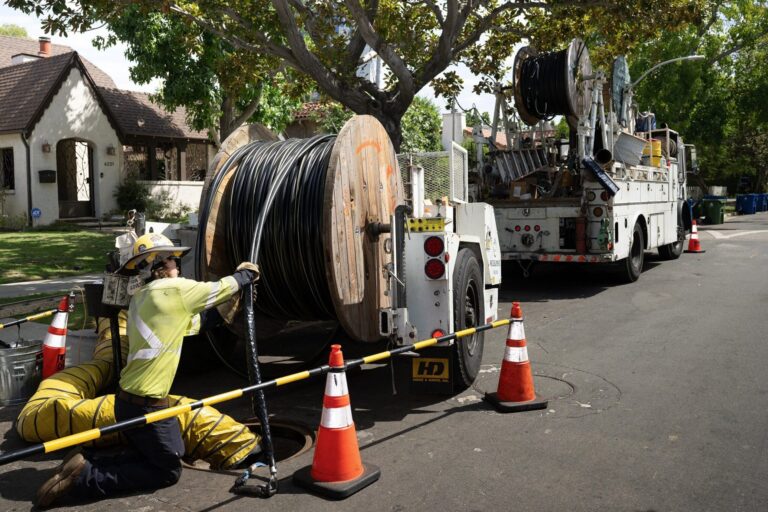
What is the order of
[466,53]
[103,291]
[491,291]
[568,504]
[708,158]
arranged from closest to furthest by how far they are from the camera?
[568,504], [103,291], [491,291], [466,53], [708,158]

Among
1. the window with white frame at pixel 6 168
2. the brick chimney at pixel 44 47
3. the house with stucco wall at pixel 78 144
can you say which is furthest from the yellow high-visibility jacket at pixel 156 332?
the brick chimney at pixel 44 47

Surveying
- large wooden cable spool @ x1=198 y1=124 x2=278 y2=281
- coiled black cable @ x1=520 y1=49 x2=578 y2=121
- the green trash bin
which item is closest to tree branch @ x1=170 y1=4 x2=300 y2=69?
coiled black cable @ x1=520 y1=49 x2=578 y2=121

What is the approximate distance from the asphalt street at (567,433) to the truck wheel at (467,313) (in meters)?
0.20

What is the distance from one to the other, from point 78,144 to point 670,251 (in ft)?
67.5

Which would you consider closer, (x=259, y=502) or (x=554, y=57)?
(x=259, y=502)

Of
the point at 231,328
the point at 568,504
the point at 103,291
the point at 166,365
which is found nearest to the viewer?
the point at 568,504

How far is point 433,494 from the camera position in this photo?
14.2 feet

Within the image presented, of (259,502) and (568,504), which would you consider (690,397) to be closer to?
(568,504)

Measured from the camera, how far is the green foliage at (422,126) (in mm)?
30438

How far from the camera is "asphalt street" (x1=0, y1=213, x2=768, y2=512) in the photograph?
430cm

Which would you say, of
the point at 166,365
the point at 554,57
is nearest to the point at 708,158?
the point at 554,57

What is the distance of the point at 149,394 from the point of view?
4484 millimetres

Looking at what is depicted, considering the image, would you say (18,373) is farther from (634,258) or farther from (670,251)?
(670,251)

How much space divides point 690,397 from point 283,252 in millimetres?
3597
